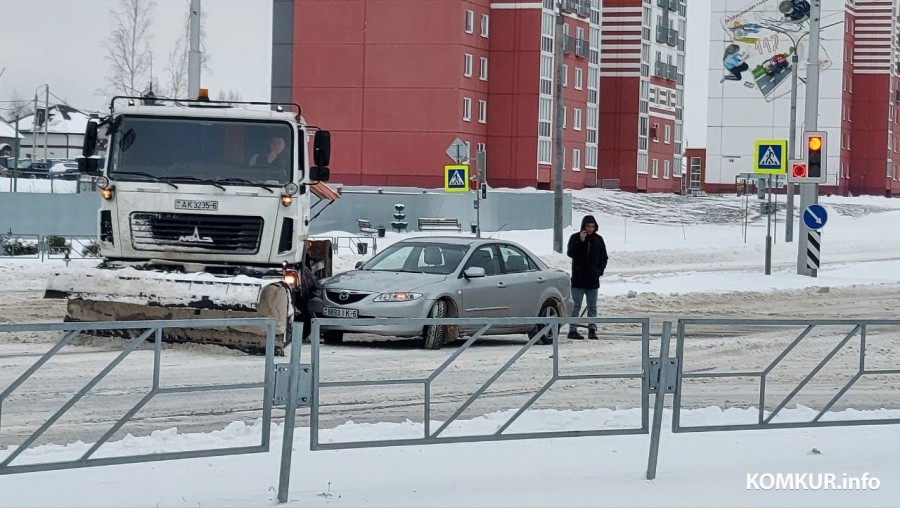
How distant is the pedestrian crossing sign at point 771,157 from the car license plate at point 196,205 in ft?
63.3

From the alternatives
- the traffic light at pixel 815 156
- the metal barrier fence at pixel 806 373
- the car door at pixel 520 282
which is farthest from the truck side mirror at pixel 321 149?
the traffic light at pixel 815 156

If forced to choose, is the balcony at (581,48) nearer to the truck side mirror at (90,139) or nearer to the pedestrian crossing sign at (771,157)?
the pedestrian crossing sign at (771,157)

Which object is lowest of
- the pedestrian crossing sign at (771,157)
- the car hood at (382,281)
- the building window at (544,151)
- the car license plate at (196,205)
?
the car hood at (382,281)

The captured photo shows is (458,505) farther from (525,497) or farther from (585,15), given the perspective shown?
(585,15)

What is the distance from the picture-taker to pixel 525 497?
335 inches

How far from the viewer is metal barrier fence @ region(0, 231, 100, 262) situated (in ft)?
105

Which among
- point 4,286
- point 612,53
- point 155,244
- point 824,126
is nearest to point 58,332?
point 155,244

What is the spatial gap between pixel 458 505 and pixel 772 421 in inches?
121

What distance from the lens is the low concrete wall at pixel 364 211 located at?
36300mm

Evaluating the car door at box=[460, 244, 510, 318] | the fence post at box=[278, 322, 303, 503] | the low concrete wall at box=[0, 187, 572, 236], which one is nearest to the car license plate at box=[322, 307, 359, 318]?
the car door at box=[460, 244, 510, 318]

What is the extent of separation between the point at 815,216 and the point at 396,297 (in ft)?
55.8

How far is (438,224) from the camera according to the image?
1946 inches

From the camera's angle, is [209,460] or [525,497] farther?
[209,460]

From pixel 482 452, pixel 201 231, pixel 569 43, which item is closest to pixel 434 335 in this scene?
pixel 482 452
